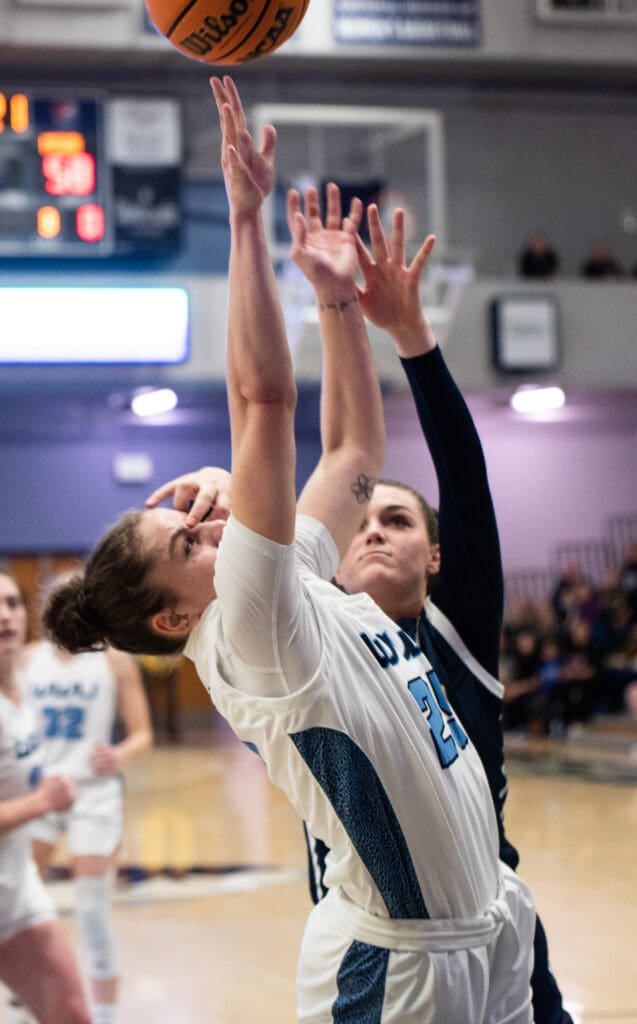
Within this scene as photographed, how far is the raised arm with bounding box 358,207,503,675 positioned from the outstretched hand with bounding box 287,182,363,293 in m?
0.05

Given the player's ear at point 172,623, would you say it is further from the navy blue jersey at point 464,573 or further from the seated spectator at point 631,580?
the seated spectator at point 631,580

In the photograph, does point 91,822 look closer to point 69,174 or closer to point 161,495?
point 161,495

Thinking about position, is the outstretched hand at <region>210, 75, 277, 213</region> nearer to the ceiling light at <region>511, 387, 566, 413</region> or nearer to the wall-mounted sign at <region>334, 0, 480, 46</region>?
the wall-mounted sign at <region>334, 0, 480, 46</region>

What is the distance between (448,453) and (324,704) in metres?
0.67

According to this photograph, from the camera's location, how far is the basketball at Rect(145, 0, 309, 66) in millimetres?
2713

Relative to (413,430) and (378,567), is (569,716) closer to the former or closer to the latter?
(413,430)

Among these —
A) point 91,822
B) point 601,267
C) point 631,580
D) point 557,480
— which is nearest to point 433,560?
point 91,822

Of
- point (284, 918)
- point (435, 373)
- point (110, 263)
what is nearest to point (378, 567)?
point (435, 373)

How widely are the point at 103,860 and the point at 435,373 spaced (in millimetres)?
3344

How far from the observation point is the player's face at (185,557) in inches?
83.7

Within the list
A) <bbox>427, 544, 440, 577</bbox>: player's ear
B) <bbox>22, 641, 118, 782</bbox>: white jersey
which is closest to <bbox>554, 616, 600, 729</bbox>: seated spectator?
<bbox>22, 641, 118, 782</bbox>: white jersey

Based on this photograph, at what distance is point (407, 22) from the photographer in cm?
1469

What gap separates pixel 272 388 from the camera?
Answer: 6.15 feet

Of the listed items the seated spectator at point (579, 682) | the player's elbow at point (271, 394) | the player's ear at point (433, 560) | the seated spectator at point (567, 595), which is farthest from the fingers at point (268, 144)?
the seated spectator at point (567, 595)
